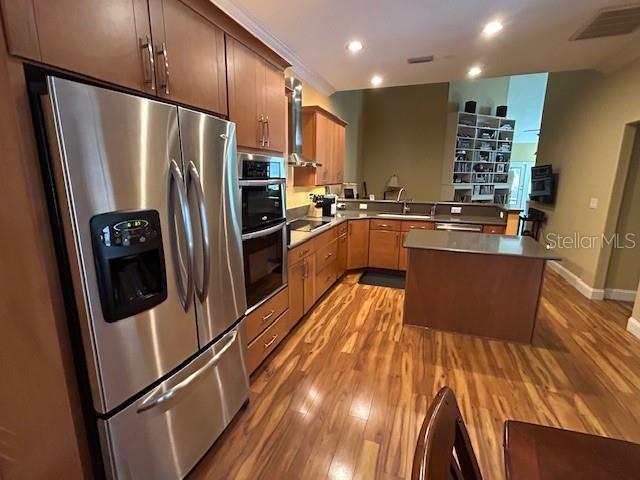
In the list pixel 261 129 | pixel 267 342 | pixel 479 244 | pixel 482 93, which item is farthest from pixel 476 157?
pixel 267 342

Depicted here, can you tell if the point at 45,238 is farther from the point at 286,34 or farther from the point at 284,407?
the point at 286,34

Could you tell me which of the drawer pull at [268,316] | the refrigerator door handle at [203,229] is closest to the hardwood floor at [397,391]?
the drawer pull at [268,316]

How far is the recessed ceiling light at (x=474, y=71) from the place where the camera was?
3.75 meters

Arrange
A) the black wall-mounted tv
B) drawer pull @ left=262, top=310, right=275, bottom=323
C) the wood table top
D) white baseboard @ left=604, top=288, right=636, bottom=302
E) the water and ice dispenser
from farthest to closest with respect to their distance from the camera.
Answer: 1. the black wall-mounted tv
2. white baseboard @ left=604, top=288, right=636, bottom=302
3. drawer pull @ left=262, top=310, right=275, bottom=323
4. the water and ice dispenser
5. the wood table top

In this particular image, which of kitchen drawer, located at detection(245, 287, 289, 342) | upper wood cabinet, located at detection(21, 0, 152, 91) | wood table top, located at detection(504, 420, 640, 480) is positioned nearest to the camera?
wood table top, located at detection(504, 420, 640, 480)

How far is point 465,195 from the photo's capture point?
779 centimetres

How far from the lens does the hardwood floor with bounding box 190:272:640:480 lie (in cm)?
166

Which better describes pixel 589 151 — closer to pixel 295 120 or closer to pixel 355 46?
pixel 355 46

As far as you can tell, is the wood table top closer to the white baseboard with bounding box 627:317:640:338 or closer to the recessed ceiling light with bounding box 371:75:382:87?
the white baseboard with bounding box 627:317:640:338

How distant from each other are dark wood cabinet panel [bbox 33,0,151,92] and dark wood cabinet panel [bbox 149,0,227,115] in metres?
0.07

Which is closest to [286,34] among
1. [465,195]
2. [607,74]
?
[607,74]

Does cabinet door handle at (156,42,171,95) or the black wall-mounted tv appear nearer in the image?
cabinet door handle at (156,42,171,95)

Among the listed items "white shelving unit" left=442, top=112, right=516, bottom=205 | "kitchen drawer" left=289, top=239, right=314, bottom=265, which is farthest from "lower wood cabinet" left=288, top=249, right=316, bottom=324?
"white shelving unit" left=442, top=112, right=516, bottom=205

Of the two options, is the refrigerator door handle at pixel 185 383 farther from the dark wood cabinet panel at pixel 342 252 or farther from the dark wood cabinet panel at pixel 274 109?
the dark wood cabinet panel at pixel 342 252
